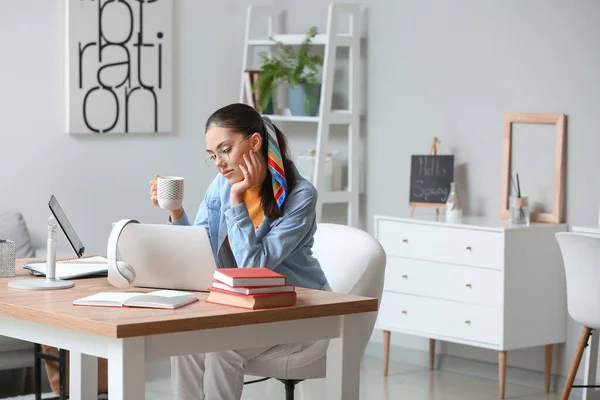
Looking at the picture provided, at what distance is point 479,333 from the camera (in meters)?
4.44

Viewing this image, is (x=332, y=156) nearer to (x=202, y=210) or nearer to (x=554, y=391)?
(x=554, y=391)

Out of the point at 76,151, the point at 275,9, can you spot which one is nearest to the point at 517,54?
the point at 275,9

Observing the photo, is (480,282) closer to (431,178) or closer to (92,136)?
(431,178)

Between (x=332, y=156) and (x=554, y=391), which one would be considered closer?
(x=554, y=391)

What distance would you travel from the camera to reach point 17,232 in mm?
4559

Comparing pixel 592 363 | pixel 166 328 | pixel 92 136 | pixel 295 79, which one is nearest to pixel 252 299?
pixel 166 328

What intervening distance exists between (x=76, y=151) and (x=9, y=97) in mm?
423

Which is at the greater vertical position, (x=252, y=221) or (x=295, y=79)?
(x=295, y=79)

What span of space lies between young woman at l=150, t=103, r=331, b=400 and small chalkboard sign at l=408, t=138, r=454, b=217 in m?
2.08

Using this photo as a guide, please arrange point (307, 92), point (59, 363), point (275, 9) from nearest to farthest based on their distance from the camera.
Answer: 1. point (59, 363)
2. point (307, 92)
3. point (275, 9)

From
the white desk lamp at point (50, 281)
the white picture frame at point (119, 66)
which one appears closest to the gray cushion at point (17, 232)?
the white picture frame at point (119, 66)

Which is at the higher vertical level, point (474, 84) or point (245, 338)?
point (474, 84)

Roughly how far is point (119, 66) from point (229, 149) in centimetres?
247

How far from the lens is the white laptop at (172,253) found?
2566 mm
